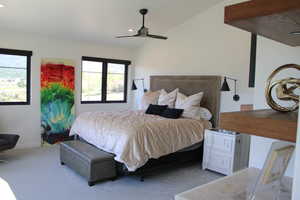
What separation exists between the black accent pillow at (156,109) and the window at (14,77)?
2.64m

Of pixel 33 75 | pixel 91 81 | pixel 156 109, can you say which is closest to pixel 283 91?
pixel 156 109

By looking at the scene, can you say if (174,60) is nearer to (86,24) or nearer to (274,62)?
(86,24)

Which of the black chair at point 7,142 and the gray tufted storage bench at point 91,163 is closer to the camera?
the gray tufted storage bench at point 91,163

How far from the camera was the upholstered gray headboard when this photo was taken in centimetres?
487

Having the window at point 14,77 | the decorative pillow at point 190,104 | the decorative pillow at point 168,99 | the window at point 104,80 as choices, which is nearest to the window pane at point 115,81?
the window at point 104,80

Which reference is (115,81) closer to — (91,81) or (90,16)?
(91,81)

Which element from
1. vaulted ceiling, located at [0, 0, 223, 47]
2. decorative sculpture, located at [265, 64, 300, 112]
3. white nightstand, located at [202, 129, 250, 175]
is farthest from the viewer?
vaulted ceiling, located at [0, 0, 223, 47]

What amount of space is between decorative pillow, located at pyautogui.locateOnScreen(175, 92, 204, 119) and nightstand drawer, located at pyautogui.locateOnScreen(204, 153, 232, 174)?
84 centimetres

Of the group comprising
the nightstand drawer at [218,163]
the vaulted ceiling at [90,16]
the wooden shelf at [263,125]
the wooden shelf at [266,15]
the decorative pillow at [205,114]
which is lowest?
the nightstand drawer at [218,163]

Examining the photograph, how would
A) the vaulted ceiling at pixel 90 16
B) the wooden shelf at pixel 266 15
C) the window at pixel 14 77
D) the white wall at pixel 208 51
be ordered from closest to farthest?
the wooden shelf at pixel 266 15
the vaulted ceiling at pixel 90 16
the white wall at pixel 208 51
the window at pixel 14 77

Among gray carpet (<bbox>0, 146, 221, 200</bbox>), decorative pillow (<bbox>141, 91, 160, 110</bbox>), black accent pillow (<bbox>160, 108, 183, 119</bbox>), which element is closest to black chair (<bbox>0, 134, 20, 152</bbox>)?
gray carpet (<bbox>0, 146, 221, 200</bbox>)

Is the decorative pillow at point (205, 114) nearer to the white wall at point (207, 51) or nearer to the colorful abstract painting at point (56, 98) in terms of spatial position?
the white wall at point (207, 51)

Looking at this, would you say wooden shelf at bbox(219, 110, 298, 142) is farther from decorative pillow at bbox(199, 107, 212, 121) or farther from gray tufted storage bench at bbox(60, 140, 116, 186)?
decorative pillow at bbox(199, 107, 212, 121)

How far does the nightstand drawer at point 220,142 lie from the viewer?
3.97m
